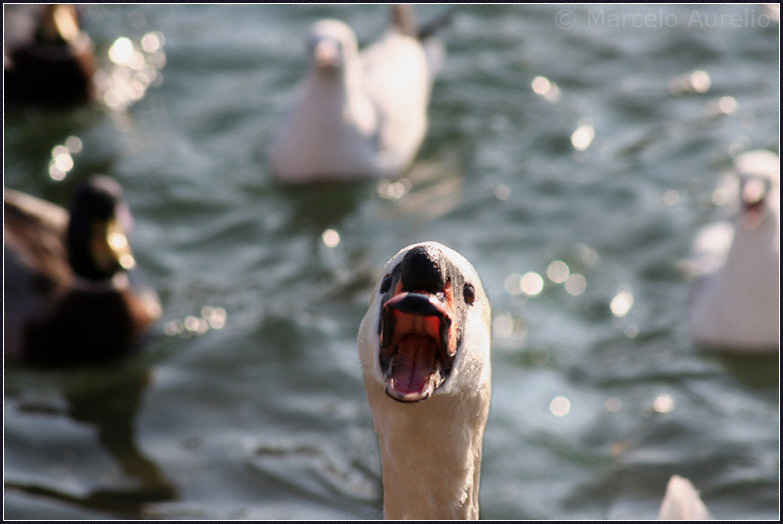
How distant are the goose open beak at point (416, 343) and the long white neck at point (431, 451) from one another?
18cm

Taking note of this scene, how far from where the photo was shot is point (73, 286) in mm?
6500

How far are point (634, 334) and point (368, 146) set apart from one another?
2829 millimetres

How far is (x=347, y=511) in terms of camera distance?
16.7 feet

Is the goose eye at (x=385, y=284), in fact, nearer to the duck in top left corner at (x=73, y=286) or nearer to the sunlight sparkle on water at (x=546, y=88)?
the duck in top left corner at (x=73, y=286)

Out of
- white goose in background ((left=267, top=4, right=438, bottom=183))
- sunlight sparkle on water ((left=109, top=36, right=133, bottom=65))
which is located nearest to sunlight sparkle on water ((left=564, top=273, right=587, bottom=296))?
white goose in background ((left=267, top=4, right=438, bottom=183))

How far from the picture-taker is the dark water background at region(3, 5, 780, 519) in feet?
17.7

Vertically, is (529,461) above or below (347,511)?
above

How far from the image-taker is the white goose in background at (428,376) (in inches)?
101

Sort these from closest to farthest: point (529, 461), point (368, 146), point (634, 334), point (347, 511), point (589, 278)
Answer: point (347, 511) < point (529, 461) < point (634, 334) < point (589, 278) < point (368, 146)

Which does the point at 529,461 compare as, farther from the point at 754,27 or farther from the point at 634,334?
the point at 754,27

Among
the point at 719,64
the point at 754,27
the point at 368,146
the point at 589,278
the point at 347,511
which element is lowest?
the point at 347,511

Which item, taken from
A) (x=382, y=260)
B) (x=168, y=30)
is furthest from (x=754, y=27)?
(x=168, y=30)

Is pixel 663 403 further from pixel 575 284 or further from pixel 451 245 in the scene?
pixel 451 245

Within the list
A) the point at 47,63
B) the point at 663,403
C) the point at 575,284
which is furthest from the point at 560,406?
the point at 47,63
